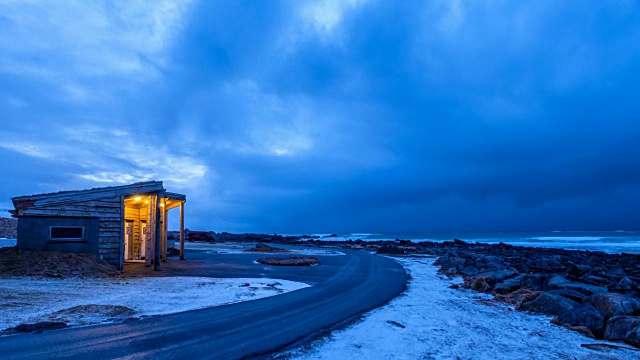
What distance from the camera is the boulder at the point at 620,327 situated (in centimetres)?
808

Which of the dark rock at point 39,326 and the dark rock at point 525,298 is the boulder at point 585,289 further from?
the dark rock at point 39,326

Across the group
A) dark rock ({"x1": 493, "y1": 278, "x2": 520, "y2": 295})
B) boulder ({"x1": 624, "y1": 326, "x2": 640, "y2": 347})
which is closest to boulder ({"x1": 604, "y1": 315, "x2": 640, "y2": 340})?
boulder ({"x1": 624, "y1": 326, "x2": 640, "y2": 347})

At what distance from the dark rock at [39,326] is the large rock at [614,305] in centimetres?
1228

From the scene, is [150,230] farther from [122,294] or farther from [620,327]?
[620,327]

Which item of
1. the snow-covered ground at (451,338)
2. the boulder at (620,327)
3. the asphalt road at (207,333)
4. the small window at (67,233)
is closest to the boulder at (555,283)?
the snow-covered ground at (451,338)

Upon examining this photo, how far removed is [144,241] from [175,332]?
741 inches

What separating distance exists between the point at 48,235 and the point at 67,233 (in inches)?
28.5

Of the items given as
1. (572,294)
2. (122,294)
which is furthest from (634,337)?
(122,294)

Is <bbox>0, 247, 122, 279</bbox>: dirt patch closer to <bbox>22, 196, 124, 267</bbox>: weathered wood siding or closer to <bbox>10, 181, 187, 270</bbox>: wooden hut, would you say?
<bbox>10, 181, 187, 270</bbox>: wooden hut

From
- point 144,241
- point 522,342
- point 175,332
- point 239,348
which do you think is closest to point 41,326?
point 175,332

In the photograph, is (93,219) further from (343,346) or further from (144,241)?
(343,346)

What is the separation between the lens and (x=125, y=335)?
24.1 ft

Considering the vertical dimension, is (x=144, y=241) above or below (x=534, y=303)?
above

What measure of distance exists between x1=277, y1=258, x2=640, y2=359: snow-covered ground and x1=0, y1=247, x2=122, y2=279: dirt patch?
1170 cm
